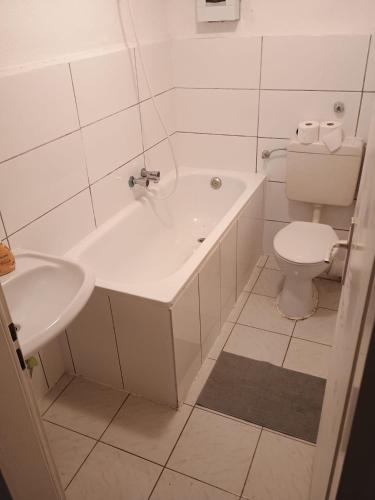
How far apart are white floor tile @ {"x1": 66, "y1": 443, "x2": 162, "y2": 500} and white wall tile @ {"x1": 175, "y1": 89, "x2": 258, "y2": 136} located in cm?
188

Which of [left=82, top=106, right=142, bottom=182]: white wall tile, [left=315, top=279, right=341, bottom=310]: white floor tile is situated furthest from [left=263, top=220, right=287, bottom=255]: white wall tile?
[left=82, top=106, right=142, bottom=182]: white wall tile

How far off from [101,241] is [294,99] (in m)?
1.34

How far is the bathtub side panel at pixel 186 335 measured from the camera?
1635mm

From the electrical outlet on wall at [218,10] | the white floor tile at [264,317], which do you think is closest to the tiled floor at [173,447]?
the white floor tile at [264,317]

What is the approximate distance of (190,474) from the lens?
1.53m

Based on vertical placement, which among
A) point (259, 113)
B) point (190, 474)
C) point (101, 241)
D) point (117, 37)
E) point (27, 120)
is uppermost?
point (117, 37)

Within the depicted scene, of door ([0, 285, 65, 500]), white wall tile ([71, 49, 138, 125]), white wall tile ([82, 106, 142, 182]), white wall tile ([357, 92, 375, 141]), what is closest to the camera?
door ([0, 285, 65, 500])

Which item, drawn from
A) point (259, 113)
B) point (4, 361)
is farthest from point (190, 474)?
point (259, 113)

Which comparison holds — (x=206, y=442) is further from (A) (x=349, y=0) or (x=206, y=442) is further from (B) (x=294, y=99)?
(A) (x=349, y=0)

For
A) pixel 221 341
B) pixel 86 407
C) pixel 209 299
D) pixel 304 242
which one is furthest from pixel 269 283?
pixel 86 407

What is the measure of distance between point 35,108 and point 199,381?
4.42 ft

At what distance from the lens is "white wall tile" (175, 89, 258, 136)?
246 cm

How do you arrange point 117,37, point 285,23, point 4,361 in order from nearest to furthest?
point 4,361, point 117,37, point 285,23

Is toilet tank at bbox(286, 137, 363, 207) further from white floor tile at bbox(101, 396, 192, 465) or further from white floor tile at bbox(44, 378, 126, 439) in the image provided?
white floor tile at bbox(44, 378, 126, 439)
